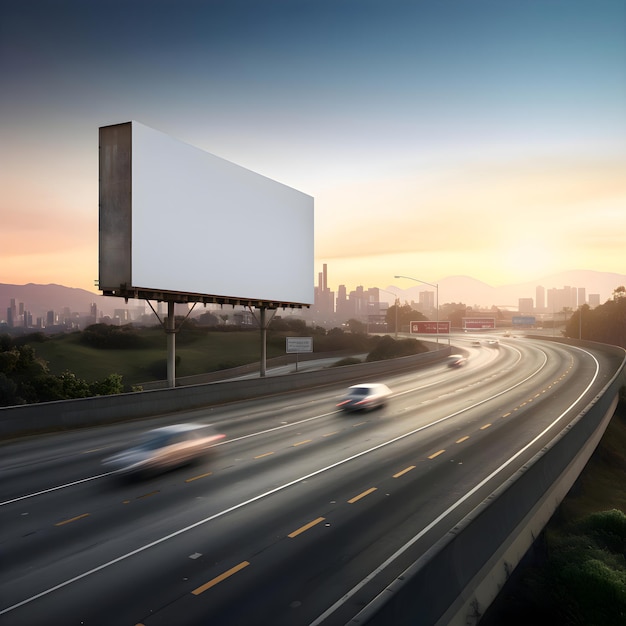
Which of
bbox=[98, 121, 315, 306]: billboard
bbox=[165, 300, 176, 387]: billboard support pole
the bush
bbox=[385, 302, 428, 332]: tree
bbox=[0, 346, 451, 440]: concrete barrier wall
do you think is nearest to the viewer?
bbox=[0, 346, 451, 440]: concrete barrier wall

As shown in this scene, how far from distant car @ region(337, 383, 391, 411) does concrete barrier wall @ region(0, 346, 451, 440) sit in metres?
7.58

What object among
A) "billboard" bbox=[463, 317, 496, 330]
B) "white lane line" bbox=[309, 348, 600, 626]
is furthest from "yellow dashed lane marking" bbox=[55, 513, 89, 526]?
"billboard" bbox=[463, 317, 496, 330]

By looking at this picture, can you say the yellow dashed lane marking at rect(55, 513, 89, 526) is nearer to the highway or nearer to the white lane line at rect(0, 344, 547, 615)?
the highway

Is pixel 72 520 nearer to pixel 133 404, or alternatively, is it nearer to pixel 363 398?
pixel 133 404

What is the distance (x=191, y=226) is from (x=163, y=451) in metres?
19.1

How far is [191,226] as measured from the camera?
107ft

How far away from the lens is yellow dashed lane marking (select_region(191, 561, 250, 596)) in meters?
9.19

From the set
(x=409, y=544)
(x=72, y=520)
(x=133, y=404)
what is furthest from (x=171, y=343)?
(x=409, y=544)

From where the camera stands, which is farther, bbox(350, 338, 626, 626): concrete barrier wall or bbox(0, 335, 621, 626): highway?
bbox(0, 335, 621, 626): highway

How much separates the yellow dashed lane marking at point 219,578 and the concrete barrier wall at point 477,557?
12.2 ft

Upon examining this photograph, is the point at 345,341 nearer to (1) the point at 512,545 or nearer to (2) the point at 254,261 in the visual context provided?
(2) the point at 254,261

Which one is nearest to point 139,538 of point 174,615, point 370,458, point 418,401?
point 174,615

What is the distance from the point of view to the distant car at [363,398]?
28562 millimetres

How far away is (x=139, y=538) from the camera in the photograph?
11.4m
